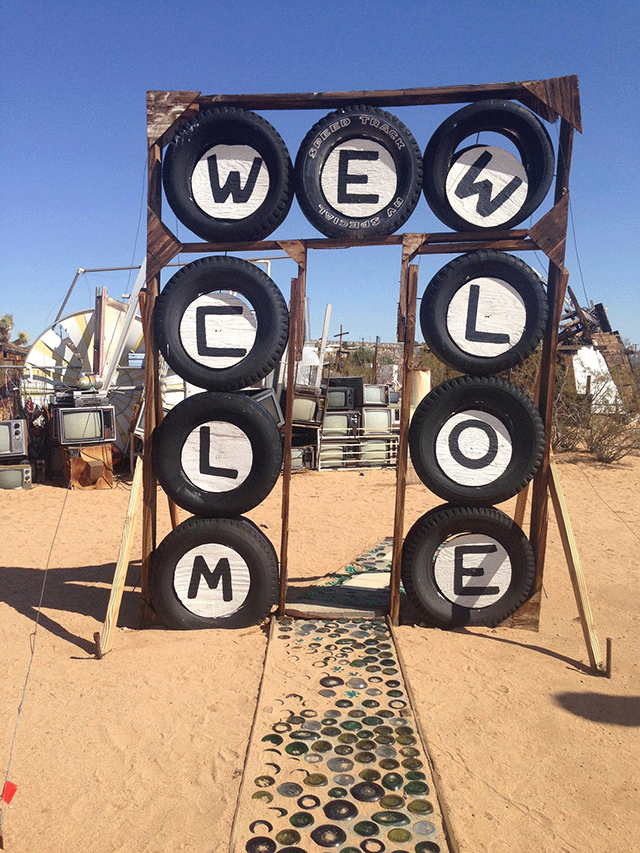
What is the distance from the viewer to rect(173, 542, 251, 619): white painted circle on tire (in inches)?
205

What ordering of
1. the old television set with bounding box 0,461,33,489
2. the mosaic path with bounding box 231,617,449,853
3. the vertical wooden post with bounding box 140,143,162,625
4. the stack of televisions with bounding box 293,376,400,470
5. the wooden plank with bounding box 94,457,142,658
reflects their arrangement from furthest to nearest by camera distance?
the stack of televisions with bounding box 293,376,400,470, the old television set with bounding box 0,461,33,489, the vertical wooden post with bounding box 140,143,162,625, the wooden plank with bounding box 94,457,142,658, the mosaic path with bounding box 231,617,449,853

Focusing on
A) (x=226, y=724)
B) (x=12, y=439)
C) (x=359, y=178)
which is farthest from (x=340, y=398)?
(x=226, y=724)

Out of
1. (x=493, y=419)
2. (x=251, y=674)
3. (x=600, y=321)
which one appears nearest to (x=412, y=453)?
(x=493, y=419)

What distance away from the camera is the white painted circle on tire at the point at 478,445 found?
16.9 feet

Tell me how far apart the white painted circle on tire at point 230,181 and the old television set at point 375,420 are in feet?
35.4

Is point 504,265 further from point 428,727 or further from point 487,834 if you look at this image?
point 487,834

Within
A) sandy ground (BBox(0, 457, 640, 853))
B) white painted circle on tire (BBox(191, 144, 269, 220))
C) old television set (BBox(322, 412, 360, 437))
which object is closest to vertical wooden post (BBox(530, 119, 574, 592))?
sandy ground (BBox(0, 457, 640, 853))

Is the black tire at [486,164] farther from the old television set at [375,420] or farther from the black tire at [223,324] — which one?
the old television set at [375,420]

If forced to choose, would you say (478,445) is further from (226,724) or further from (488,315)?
(226,724)

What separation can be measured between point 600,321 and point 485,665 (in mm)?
22027

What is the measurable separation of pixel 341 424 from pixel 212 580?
10444 mm

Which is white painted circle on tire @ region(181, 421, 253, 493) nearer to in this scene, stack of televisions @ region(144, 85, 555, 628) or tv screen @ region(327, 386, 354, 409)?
stack of televisions @ region(144, 85, 555, 628)

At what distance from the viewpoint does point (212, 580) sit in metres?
5.23

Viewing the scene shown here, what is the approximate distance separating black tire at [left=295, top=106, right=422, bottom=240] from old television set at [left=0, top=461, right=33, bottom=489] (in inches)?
390
